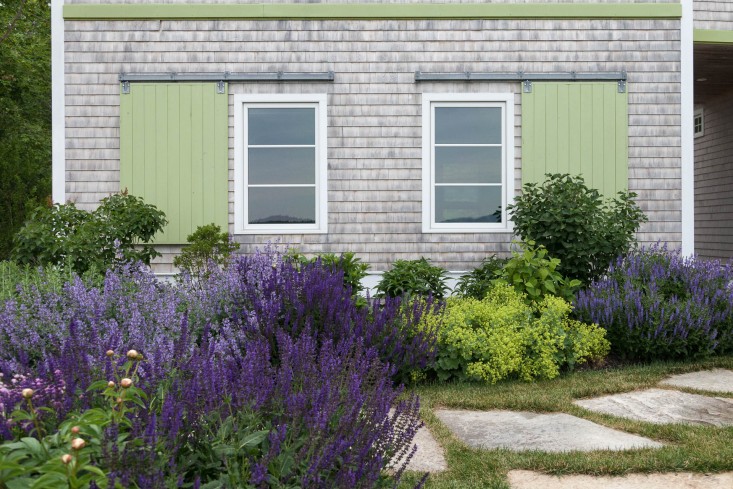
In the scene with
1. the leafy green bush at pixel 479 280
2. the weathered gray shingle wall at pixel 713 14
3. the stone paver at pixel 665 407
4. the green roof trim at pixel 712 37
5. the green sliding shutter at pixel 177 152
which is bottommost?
the stone paver at pixel 665 407

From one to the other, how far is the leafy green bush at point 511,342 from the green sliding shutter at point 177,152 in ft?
9.93

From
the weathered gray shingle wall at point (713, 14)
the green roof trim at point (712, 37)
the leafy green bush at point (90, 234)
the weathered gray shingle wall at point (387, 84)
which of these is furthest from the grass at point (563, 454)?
the weathered gray shingle wall at point (713, 14)

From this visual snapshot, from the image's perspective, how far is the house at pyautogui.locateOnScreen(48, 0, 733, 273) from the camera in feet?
24.1

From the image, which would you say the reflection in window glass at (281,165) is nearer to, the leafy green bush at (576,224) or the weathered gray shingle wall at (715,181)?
the leafy green bush at (576,224)

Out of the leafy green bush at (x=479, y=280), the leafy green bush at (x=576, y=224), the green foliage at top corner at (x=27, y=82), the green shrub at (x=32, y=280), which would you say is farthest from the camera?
the green foliage at top corner at (x=27, y=82)

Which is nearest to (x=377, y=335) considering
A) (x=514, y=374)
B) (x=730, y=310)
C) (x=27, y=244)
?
(x=514, y=374)

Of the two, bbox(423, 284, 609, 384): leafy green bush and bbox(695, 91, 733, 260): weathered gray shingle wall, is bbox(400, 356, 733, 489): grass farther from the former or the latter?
bbox(695, 91, 733, 260): weathered gray shingle wall

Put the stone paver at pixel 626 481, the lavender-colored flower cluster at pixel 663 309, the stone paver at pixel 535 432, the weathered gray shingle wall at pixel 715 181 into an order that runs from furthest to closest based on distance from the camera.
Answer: the weathered gray shingle wall at pixel 715 181 → the lavender-colored flower cluster at pixel 663 309 → the stone paver at pixel 535 432 → the stone paver at pixel 626 481

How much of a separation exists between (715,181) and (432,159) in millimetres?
6496

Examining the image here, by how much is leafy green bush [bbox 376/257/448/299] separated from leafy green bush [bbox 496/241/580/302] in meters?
0.65

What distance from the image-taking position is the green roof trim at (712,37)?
26.2 feet

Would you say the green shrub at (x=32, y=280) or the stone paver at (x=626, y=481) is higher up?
the green shrub at (x=32, y=280)

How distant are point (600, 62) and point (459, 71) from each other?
1483 mm

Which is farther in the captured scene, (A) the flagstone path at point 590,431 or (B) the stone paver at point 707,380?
(B) the stone paver at point 707,380
